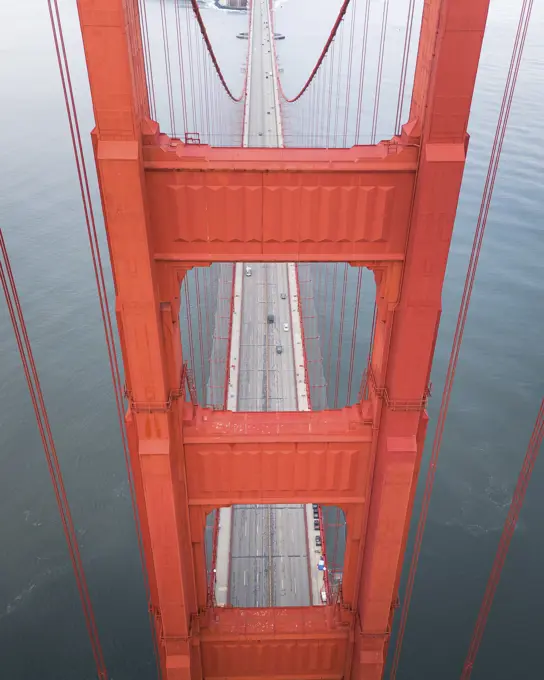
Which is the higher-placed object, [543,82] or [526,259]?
[543,82]

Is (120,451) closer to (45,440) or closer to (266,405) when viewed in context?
(266,405)

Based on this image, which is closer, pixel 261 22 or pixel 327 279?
pixel 327 279

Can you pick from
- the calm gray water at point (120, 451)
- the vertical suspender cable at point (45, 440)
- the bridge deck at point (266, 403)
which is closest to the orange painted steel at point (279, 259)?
the vertical suspender cable at point (45, 440)

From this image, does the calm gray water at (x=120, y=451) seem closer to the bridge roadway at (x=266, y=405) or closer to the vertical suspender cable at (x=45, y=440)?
the vertical suspender cable at (x=45, y=440)

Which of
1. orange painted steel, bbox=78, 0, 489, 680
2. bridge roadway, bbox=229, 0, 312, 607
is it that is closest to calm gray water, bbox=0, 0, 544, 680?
bridge roadway, bbox=229, 0, 312, 607

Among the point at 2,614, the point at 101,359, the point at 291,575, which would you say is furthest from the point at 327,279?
the point at 2,614

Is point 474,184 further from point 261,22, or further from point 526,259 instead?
point 261,22

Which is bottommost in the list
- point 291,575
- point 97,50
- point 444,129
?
point 291,575

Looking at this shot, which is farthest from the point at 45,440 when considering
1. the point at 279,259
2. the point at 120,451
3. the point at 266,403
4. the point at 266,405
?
the point at 266,403
